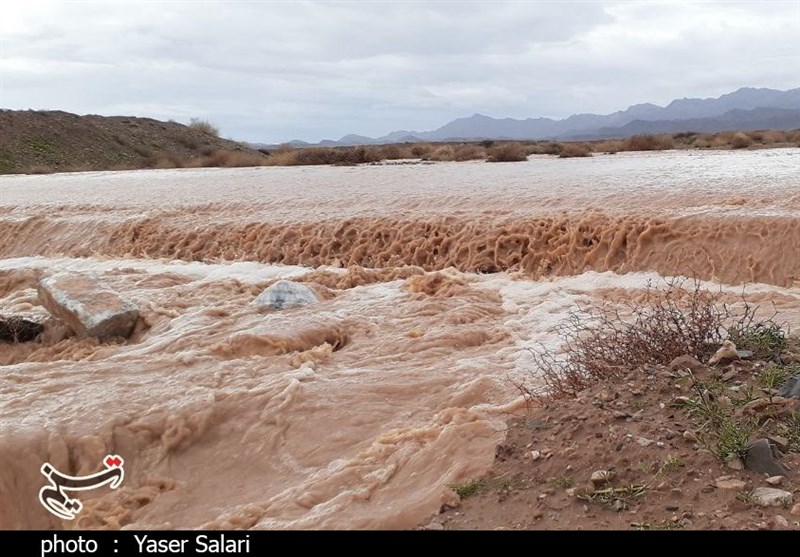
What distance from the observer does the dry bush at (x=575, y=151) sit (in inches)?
1097

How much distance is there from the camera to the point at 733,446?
3182 mm

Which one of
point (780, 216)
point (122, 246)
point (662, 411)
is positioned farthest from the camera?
point (122, 246)

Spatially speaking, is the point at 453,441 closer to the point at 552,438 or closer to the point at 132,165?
the point at 552,438

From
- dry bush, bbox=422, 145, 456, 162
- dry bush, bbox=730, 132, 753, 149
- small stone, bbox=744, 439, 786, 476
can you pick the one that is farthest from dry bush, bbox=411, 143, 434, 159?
small stone, bbox=744, 439, 786, 476

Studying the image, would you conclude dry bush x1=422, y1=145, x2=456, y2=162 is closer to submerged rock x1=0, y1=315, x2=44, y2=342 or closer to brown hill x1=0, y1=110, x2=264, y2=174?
brown hill x1=0, y1=110, x2=264, y2=174

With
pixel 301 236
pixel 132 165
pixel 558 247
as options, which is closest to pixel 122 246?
pixel 301 236

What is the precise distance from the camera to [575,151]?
28.4m

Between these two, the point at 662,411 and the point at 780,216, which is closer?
the point at 662,411

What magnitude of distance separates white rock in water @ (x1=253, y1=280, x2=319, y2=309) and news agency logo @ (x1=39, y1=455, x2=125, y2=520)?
11.4ft

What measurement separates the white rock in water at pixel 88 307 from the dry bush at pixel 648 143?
2603 cm

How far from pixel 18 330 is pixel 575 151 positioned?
24039 mm

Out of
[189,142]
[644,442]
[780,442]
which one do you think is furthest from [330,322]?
[189,142]
